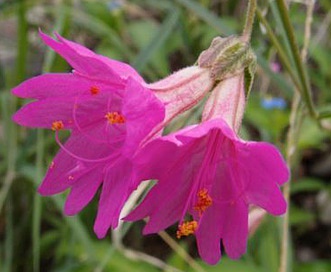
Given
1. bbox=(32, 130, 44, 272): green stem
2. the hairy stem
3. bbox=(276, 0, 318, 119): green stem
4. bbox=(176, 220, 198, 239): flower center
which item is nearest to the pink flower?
bbox=(176, 220, 198, 239): flower center

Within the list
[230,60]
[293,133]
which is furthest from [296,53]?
[293,133]

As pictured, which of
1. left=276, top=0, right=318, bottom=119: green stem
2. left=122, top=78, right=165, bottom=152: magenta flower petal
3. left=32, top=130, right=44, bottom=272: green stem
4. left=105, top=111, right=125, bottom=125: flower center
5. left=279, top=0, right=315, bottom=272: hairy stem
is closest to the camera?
left=122, top=78, right=165, bottom=152: magenta flower petal

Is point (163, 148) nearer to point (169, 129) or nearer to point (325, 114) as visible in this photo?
point (325, 114)

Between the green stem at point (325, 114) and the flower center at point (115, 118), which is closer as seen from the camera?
the flower center at point (115, 118)

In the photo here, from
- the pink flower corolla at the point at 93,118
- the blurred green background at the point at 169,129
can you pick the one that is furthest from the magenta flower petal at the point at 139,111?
the blurred green background at the point at 169,129

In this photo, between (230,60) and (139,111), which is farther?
(230,60)

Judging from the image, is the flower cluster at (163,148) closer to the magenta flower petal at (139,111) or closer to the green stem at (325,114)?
the magenta flower petal at (139,111)

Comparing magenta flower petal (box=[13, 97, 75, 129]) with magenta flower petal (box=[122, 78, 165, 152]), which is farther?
magenta flower petal (box=[13, 97, 75, 129])

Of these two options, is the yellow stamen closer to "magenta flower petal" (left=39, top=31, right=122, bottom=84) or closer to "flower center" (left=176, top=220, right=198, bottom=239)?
"flower center" (left=176, top=220, right=198, bottom=239)
